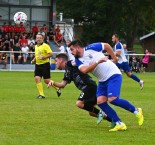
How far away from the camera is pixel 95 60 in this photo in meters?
11.3

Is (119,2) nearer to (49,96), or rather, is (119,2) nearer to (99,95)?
(49,96)

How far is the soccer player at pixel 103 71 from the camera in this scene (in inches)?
438

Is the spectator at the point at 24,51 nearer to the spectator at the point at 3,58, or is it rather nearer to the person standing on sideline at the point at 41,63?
the spectator at the point at 3,58

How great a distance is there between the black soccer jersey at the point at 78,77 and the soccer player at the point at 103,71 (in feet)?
2.42

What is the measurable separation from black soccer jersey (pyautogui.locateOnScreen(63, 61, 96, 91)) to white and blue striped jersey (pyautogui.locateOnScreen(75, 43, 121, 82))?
37.5 inches

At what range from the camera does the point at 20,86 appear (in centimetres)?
2503

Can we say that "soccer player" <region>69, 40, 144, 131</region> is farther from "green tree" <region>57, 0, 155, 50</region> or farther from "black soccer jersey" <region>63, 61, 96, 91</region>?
"green tree" <region>57, 0, 155, 50</region>

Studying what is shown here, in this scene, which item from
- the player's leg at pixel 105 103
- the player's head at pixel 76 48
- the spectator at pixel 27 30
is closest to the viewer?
the player's head at pixel 76 48

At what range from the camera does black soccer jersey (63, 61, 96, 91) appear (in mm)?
12469

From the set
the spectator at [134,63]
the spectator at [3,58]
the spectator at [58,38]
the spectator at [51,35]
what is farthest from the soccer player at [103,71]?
the spectator at [51,35]

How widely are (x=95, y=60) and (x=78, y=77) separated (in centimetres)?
137

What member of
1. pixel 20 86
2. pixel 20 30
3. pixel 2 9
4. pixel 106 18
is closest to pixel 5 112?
pixel 20 86

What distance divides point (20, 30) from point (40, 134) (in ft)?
106

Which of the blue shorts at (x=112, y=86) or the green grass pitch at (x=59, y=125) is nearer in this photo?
the green grass pitch at (x=59, y=125)
